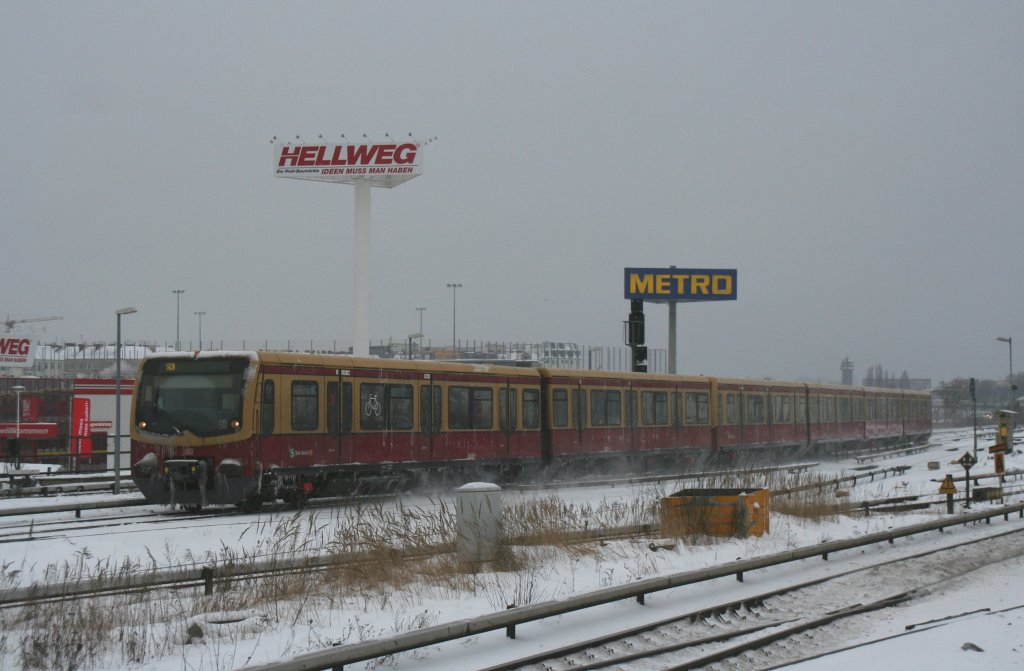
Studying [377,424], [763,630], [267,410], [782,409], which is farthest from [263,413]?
[782,409]

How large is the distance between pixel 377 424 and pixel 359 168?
27024 mm

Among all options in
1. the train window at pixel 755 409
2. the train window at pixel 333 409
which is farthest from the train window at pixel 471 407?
the train window at pixel 755 409

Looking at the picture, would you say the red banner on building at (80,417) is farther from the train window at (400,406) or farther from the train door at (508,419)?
the train window at (400,406)

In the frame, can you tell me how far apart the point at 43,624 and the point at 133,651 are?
0.96 meters

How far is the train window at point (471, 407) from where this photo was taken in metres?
24.0

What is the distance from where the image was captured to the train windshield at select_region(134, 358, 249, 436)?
19266 mm

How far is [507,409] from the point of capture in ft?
84.7

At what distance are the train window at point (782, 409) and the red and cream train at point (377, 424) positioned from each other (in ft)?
16.7

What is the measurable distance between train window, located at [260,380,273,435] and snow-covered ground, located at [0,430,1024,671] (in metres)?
1.82

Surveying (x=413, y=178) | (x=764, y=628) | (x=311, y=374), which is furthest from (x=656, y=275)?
(x=764, y=628)

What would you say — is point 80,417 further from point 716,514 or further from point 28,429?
point 716,514

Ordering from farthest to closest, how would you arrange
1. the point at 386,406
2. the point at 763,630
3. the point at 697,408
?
the point at 697,408
the point at 386,406
the point at 763,630

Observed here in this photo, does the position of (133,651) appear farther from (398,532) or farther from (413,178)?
(413,178)

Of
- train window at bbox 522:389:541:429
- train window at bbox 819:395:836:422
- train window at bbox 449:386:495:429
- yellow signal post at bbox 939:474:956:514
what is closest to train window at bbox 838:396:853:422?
train window at bbox 819:395:836:422
